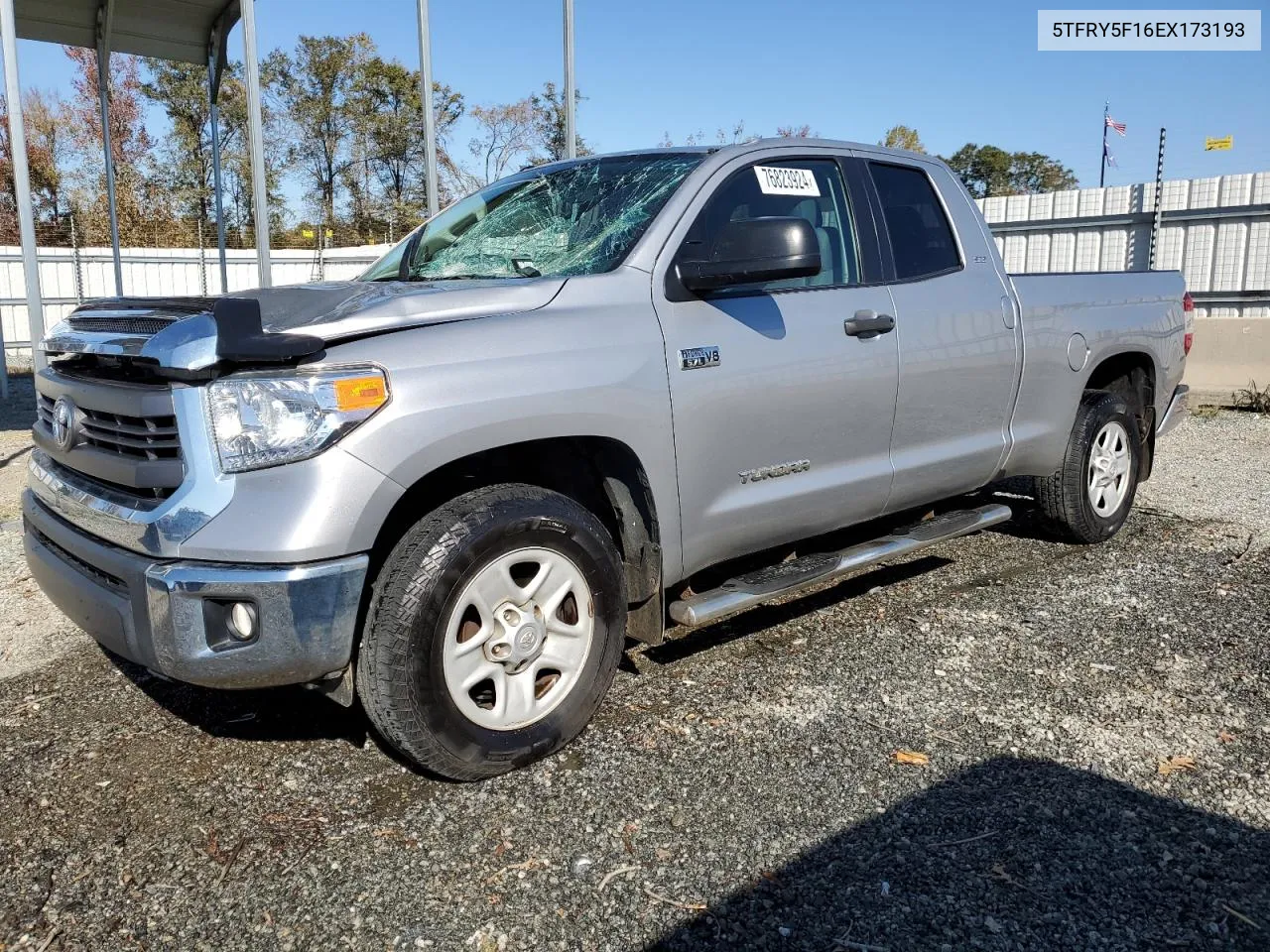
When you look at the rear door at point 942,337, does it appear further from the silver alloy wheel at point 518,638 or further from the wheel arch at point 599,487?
the silver alloy wheel at point 518,638

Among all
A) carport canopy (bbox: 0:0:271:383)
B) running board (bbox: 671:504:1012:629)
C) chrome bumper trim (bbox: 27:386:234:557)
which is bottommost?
running board (bbox: 671:504:1012:629)

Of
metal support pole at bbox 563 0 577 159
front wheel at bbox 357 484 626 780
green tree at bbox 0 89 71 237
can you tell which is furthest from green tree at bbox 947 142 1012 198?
front wheel at bbox 357 484 626 780

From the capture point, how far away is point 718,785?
2.97 meters

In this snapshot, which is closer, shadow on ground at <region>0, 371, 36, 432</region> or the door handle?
the door handle

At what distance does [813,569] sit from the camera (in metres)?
3.73

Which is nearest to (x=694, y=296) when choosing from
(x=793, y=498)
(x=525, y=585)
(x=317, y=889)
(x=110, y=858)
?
(x=793, y=498)

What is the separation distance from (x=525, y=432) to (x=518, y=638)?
60 centimetres

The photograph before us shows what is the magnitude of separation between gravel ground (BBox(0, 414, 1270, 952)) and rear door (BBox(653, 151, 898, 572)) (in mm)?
636

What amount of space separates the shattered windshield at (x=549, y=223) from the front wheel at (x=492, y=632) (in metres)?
0.96

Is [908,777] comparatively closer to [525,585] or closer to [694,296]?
[525,585]

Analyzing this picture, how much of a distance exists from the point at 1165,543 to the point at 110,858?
5201mm

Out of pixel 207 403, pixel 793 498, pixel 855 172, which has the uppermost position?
pixel 855 172

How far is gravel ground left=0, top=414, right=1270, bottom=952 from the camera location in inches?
93.3

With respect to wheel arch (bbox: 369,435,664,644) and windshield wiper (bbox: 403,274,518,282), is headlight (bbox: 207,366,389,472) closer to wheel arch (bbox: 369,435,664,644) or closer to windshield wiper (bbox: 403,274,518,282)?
wheel arch (bbox: 369,435,664,644)
